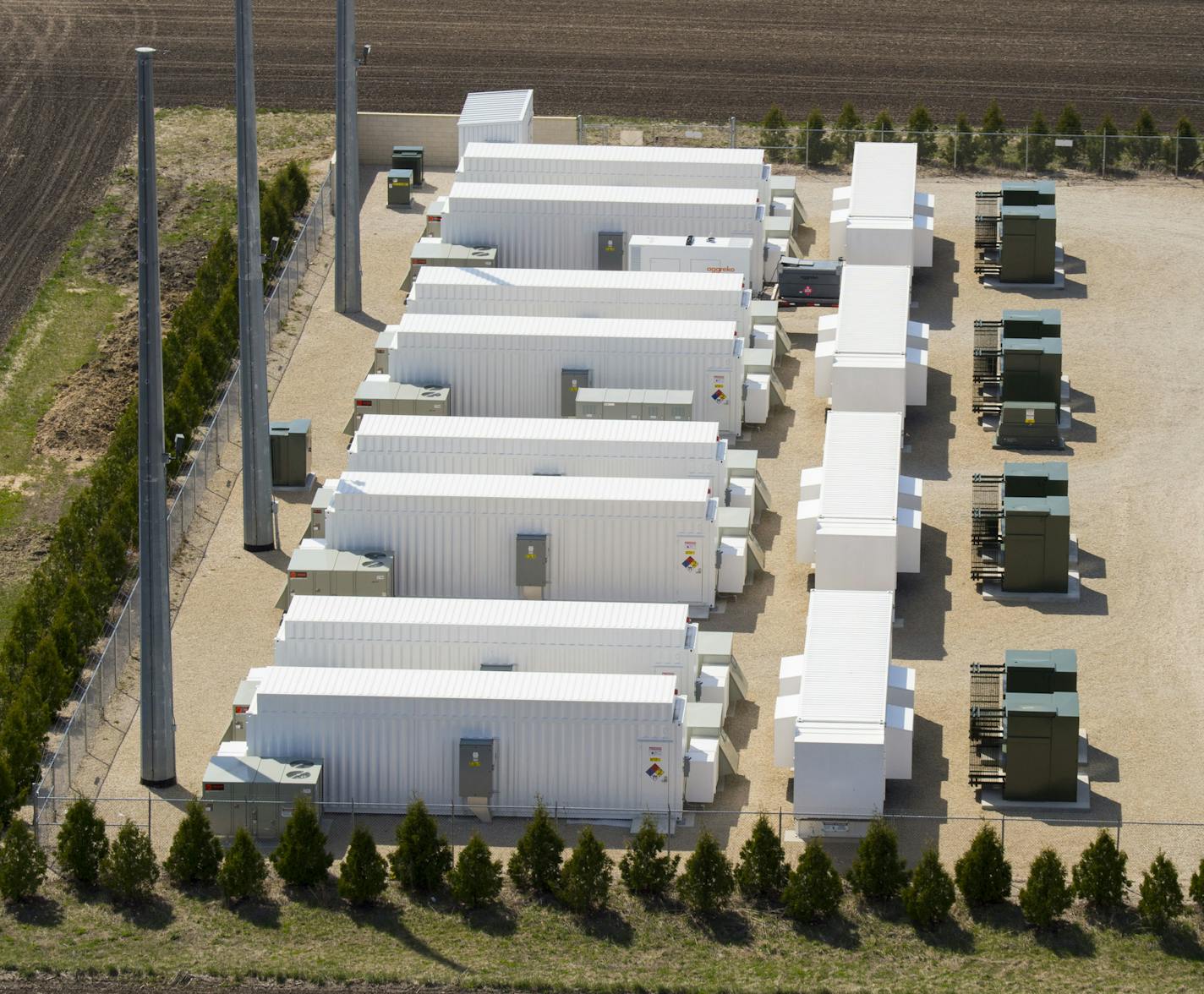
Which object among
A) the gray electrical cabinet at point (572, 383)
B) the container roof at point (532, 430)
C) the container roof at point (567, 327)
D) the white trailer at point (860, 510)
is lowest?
the white trailer at point (860, 510)

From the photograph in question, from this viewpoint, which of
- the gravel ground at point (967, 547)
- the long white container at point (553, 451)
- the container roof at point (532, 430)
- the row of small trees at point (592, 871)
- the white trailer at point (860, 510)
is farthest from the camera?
the container roof at point (532, 430)

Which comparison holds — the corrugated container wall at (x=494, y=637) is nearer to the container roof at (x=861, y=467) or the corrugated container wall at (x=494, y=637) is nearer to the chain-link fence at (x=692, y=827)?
the chain-link fence at (x=692, y=827)

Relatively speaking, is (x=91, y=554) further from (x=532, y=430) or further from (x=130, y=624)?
(x=532, y=430)

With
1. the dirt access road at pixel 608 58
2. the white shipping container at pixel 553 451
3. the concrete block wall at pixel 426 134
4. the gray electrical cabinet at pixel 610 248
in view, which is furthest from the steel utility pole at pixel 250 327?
the dirt access road at pixel 608 58

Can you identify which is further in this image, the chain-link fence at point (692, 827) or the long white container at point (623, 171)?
the long white container at point (623, 171)

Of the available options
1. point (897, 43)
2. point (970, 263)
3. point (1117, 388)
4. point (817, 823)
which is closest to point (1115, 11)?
point (897, 43)

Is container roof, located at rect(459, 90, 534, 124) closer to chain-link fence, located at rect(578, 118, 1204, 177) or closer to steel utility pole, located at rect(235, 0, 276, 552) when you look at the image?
chain-link fence, located at rect(578, 118, 1204, 177)

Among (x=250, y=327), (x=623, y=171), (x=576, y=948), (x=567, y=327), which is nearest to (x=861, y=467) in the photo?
(x=567, y=327)

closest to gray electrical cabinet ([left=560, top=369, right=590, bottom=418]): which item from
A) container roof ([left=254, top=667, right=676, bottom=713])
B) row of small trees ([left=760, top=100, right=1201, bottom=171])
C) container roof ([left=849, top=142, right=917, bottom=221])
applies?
container roof ([left=849, top=142, right=917, bottom=221])
